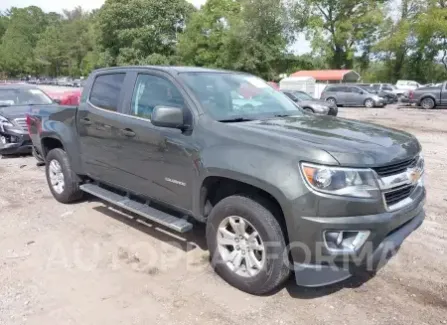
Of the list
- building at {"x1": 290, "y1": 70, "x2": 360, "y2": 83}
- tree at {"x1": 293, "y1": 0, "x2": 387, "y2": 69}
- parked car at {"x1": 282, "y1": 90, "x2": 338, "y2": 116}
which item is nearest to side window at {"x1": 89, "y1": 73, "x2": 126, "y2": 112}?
parked car at {"x1": 282, "y1": 90, "x2": 338, "y2": 116}

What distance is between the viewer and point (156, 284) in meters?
3.62

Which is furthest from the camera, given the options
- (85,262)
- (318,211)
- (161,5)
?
(161,5)

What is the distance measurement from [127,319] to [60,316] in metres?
0.52

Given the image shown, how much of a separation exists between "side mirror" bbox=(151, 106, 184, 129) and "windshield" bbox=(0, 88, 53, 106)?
7434 mm

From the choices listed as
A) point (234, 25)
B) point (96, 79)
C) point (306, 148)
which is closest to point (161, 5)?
point (234, 25)

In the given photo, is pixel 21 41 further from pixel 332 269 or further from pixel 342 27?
pixel 332 269

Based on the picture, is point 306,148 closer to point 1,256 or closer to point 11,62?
point 1,256

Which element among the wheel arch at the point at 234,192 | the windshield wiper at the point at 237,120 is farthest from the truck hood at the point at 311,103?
the wheel arch at the point at 234,192

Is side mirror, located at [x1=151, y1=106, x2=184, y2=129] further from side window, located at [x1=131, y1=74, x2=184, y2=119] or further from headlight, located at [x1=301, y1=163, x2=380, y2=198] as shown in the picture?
headlight, located at [x1=301, y1=163, x2=380, y2=198]

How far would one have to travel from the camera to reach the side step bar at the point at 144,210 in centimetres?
385

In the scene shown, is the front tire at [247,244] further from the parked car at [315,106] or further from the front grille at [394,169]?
the parked car at [315,106]

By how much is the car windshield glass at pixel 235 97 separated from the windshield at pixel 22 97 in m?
7.07

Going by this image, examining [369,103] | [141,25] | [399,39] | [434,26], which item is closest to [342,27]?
[399,39]

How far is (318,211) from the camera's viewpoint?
9.52 feet
